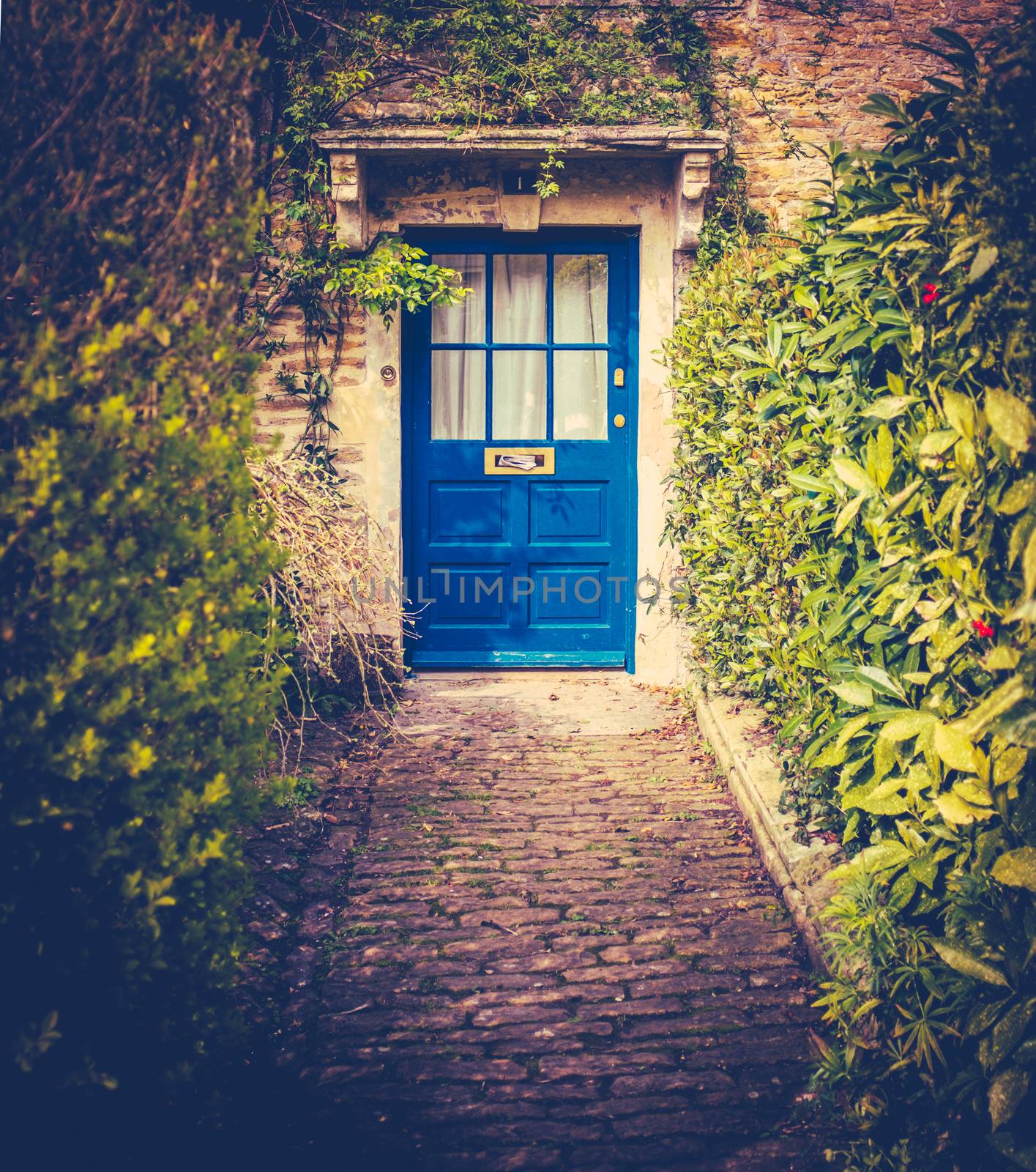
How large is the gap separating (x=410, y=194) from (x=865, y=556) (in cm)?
439

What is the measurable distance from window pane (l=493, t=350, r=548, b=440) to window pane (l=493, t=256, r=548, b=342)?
0.12 metres

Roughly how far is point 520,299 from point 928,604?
4.63 meters

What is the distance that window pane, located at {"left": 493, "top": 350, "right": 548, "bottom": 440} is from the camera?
20.4ft

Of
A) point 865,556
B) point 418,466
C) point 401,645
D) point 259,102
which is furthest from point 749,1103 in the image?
point 259,102

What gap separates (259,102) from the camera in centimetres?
561

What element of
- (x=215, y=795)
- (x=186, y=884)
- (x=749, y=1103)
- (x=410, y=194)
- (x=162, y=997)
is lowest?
(x=749, y=1103)

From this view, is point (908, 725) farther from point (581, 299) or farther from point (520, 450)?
point (581, 299)

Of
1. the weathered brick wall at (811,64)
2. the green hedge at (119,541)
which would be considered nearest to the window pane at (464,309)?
the weathered brick wall at (811,64)

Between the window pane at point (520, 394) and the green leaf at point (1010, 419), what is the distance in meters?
4.55

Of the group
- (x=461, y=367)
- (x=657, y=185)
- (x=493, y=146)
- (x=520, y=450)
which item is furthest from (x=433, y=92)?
(x=520, y=450)

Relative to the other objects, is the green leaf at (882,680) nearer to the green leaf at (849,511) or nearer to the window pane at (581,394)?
the green leaf at (849,511)

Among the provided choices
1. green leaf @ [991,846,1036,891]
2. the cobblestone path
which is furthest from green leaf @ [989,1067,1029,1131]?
the cobblestone path

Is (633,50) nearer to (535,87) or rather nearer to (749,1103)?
(535,87)

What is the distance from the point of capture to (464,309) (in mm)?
6168
